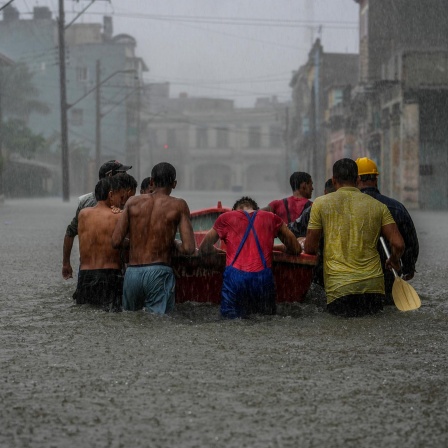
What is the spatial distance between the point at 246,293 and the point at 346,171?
1239 millimetres

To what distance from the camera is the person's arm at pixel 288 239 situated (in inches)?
311

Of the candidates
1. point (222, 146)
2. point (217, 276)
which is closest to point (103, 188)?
point (217, 276)

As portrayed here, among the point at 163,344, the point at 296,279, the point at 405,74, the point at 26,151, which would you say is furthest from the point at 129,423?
the point at 26,151

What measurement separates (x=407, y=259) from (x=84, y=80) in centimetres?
7051

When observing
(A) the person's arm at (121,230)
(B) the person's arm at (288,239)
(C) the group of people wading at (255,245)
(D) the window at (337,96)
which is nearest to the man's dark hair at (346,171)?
(C) the group of people wading at (255,245)

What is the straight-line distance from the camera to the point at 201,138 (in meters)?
107

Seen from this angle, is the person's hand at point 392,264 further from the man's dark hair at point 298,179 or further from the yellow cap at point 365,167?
the man's dark hair at point 298,179

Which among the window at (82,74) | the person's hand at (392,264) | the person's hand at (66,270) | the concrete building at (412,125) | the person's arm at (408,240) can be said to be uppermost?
the window at (82,74)

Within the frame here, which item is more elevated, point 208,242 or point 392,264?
point 208,242

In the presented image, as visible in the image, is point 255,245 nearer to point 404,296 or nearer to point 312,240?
point 312,240

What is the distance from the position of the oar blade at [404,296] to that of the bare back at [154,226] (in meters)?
1.71

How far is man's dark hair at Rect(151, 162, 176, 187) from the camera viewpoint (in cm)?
779

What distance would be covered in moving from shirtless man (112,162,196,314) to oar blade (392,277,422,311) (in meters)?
1.69

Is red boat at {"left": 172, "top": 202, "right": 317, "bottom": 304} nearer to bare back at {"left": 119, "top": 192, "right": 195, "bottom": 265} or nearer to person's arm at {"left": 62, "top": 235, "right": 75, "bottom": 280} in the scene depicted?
bare back at {"left": 119, "top": 192, "right": 195, "bottom": 265}
